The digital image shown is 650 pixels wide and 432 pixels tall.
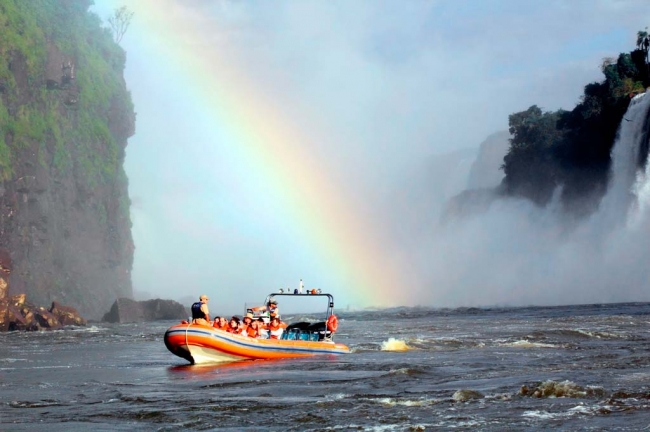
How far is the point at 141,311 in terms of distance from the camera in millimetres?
81438

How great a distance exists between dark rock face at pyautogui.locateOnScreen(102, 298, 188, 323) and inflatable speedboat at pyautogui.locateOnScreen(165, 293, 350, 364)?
5298 cm

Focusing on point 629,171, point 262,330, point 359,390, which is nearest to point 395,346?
point 262,330

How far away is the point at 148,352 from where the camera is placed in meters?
35.2

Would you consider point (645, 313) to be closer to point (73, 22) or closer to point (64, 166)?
point (64, 166)

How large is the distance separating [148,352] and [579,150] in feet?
225

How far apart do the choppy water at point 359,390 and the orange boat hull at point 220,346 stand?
0.74m

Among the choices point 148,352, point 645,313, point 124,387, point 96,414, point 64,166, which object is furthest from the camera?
point 64,166

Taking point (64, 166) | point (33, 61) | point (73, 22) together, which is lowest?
point (64, 166)

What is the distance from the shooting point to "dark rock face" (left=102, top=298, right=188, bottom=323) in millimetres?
80125

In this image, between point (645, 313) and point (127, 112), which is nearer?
point (645, 313)

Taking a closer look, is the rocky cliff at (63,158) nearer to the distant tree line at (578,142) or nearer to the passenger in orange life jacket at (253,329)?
the distant tree line at (578,142)

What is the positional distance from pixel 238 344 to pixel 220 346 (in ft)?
1.97

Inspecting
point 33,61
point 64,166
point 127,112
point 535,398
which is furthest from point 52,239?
point 535,398

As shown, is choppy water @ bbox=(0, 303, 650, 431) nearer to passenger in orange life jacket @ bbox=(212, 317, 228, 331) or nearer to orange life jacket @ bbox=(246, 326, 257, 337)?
passenger in orange life jacket @ bbox=(212, 317, 228, 331)
